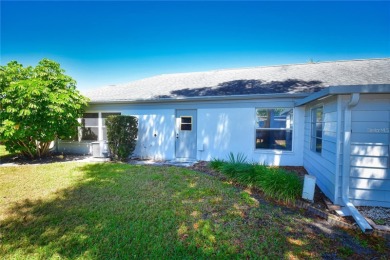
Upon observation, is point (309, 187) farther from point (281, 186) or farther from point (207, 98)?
point (207, 98)

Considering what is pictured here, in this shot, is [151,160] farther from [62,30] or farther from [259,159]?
[62,30]

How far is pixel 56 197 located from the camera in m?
4.43

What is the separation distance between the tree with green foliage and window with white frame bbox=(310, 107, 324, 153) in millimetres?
9220

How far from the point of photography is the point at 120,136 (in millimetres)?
8141

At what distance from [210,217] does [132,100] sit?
7085 mm

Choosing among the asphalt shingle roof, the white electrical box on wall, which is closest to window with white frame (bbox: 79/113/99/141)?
the asphalt shingle roof

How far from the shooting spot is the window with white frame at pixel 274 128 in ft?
24.1

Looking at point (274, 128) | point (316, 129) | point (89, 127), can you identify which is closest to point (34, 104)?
point (89, 127)

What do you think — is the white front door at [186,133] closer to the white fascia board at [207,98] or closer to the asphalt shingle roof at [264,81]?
the white fascia board at [207,98]

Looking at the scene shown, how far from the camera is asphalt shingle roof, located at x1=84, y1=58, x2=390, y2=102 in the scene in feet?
24.8

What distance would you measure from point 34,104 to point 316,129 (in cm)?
1007

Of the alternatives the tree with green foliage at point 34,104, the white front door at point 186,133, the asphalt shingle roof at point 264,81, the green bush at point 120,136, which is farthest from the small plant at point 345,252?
the tree with green foliage at point 34,104

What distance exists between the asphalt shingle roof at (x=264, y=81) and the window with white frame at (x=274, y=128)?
0.82 metres

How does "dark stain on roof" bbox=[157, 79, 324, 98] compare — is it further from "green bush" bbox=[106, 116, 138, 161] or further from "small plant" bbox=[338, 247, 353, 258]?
"small plant" bbox=[338, 247, 353, 258]
